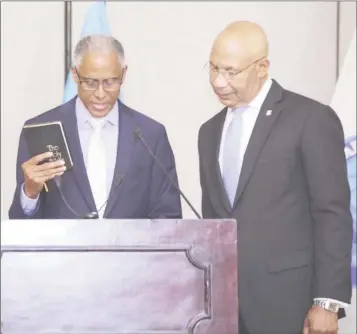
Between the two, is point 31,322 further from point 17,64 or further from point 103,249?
point 17,64

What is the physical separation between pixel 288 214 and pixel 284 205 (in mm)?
27

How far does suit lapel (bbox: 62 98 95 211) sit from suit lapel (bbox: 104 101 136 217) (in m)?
0.07

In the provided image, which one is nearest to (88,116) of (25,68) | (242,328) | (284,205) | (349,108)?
(284,205)

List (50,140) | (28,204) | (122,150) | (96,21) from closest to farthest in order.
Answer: (50,140)
(28,204)
(122,150)
(96,21)

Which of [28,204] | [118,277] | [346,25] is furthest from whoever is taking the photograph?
[346,25]

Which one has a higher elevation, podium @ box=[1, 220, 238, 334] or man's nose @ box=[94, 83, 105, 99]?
man's nose @ box=[94, 83, 105, 99]

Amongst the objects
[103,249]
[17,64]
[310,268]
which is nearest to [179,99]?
[17,64]

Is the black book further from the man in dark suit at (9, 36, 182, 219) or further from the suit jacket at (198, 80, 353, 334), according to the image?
the suit jacket at (198, 80, 353, 334)

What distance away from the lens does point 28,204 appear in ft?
7.00

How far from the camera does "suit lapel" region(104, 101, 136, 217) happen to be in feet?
7.16

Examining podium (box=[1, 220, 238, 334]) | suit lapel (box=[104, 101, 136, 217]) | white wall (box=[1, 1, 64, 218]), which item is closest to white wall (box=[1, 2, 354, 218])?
white wall (box=[1, 1, 64, 218])

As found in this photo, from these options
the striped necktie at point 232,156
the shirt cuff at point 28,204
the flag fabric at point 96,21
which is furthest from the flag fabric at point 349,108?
the shirt cuff at point 28,204

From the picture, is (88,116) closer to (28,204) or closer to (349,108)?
(28,204)

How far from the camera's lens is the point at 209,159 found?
2195 mm
